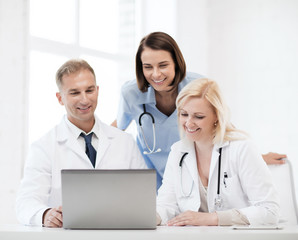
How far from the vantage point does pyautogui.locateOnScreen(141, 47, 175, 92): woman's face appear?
86.2 inches

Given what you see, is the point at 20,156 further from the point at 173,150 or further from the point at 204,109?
the point at 204,109

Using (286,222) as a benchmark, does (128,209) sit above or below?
above

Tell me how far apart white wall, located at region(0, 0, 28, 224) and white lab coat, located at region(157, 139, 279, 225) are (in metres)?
0.99

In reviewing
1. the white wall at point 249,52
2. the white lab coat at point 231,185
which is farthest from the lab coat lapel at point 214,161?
the white wall at point 249,52

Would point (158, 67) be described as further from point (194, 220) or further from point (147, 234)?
point (147, 234)

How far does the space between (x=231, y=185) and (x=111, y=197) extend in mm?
648

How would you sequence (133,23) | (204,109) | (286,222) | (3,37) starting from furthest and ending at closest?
(133,23)
(3,37)
(286,222)
(204,109)

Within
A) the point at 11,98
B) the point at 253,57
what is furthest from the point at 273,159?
the point at 253,57

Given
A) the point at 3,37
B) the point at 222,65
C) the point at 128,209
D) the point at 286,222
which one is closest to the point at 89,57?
the point at 3,37

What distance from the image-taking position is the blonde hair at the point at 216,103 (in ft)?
6.24

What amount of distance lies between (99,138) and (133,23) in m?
2.08

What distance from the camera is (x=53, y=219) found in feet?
5.20

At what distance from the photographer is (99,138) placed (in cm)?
207

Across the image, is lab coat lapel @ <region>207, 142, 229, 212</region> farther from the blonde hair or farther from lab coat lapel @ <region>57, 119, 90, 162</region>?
lab coat lapel @ <region>57, 119, 90, 162</region>
